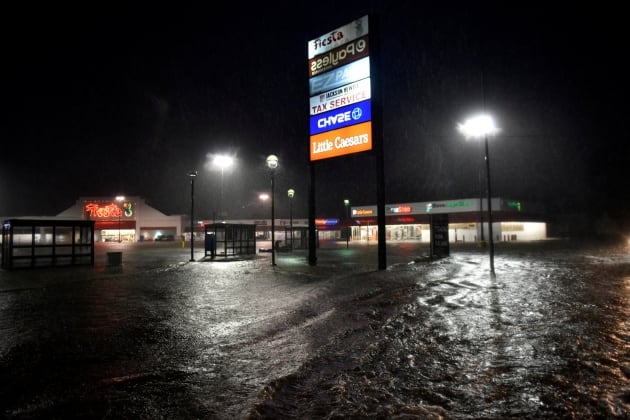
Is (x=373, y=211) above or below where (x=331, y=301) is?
above

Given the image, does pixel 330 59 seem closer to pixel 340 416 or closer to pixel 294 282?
pixel 294 282

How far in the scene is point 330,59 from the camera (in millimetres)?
19141

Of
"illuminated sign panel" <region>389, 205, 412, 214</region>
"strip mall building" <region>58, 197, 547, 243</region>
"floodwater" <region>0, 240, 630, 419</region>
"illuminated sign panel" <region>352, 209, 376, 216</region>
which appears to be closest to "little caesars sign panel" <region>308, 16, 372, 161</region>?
"floodwater" <region>0, 240, 630, 419</region>

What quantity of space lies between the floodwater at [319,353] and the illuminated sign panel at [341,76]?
11195mm

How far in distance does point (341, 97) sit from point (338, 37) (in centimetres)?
318

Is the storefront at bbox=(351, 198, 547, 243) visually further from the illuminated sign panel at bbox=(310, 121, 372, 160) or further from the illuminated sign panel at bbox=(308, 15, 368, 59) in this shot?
the illuminated sign panel at bbox=(308, 15, 368, 59)

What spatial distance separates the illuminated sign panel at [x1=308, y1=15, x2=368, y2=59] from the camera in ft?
59.0

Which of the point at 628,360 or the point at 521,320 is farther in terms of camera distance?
the point at 521,320

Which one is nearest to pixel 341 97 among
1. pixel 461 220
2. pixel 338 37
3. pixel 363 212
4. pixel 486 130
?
pixel 338 37

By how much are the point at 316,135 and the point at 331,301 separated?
11.7 m

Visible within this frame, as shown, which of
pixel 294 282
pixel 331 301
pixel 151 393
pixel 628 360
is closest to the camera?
pixel 151 393

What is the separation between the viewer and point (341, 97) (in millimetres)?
→ 18609

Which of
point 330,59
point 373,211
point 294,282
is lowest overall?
point 294,282

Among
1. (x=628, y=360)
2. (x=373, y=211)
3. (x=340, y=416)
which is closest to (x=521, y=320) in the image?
(x=628, y=360)
